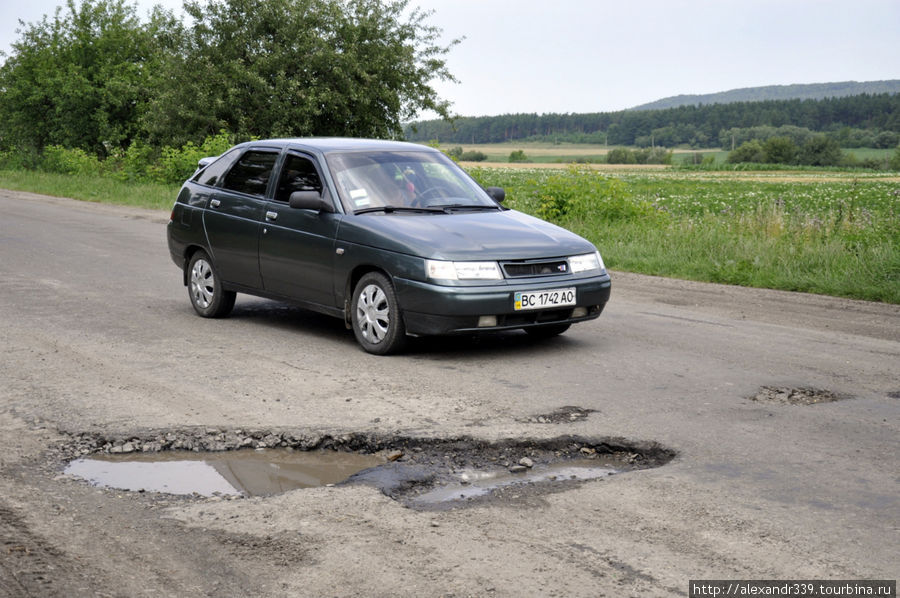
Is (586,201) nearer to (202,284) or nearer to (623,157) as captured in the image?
(202,284)

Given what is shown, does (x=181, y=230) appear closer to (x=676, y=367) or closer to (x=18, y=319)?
(x=18, y=319)

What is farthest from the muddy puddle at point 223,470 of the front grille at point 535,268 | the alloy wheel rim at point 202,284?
the alloy wheel rim at point 202,284

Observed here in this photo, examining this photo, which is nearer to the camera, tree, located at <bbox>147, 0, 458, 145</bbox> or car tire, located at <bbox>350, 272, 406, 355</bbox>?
car tire, located at <bbox>350, 272, 406, 355</bbox>

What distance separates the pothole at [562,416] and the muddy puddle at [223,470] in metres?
1.04

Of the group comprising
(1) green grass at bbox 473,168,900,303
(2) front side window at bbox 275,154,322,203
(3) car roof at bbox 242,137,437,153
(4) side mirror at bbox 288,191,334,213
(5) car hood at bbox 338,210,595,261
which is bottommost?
(1) green grass at bbox 473,168,900,303

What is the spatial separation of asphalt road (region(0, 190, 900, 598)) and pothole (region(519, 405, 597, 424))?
0.05 meters

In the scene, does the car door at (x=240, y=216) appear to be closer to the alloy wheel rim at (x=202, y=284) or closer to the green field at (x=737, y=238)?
the alloy wheel rim at (x=202, y=284)

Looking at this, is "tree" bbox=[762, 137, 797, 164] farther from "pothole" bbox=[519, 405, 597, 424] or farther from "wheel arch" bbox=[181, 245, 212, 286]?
"pothole" bbox=[519, 405, 597, 424]

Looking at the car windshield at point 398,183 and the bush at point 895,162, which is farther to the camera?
the bush at point 895,162

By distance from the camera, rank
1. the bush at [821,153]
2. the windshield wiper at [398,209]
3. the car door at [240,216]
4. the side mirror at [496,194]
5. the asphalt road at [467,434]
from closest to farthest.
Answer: the asphalt road at [467,434]
the windshield wiper at [398,209]
the car door at [240,216]
the side mirror at [496,194]
the bush at [821,153]

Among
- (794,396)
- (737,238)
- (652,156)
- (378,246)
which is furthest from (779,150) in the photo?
(794,396)

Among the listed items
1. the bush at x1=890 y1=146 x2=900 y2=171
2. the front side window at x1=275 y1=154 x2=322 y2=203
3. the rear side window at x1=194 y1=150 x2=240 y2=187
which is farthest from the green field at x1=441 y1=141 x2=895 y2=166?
the front side window at x1=275 y1=154 x2=322 y2=203

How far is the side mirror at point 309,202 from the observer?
8062 millimetres

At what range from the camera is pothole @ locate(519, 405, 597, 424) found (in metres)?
5.75
